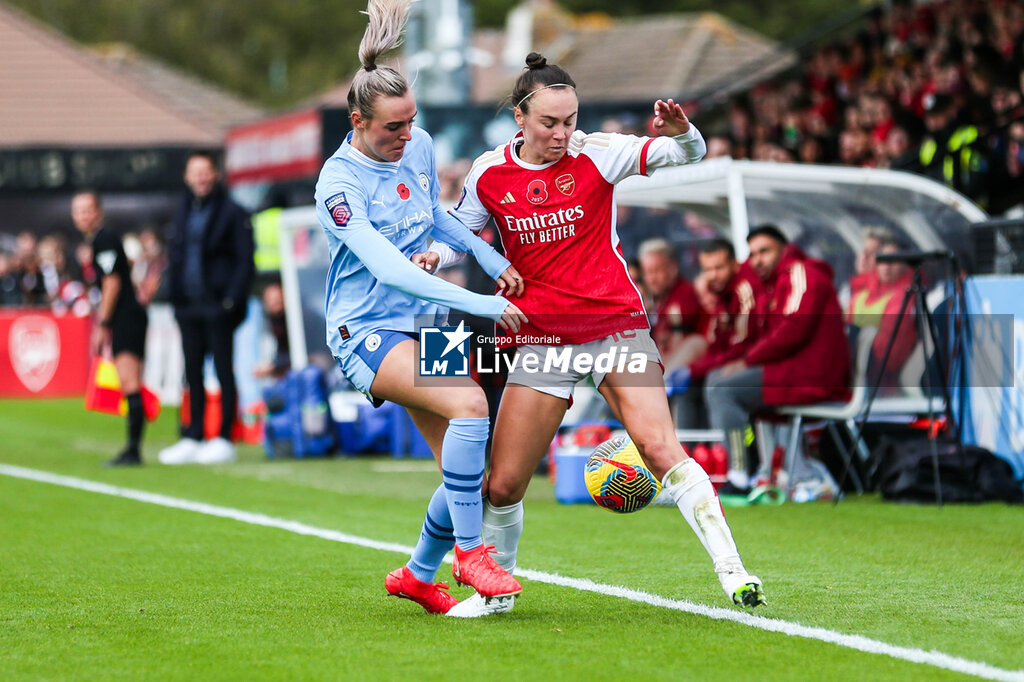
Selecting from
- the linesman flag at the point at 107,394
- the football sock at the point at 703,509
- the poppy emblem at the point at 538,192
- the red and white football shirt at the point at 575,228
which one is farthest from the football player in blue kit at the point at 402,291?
the linesman flag at the point at 107,394

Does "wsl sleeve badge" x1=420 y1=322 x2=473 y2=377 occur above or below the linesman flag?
above

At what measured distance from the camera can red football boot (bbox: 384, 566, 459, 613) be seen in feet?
18.8

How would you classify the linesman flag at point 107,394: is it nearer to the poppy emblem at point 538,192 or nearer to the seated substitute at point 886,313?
the seated substitute at point 886,313

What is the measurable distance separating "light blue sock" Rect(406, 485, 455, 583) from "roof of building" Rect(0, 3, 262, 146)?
36718mm

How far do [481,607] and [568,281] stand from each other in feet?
4.16

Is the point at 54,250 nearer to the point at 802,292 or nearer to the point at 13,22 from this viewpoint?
the point at 802,292

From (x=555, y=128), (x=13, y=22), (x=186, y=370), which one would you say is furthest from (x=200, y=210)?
(x=13, y=22)

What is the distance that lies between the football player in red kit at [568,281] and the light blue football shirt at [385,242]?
21 cm

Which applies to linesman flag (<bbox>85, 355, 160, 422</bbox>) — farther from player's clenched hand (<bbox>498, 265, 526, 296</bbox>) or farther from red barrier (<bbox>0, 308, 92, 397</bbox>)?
red barrier (<bbox>0, 308, 92, 397</bbox>)

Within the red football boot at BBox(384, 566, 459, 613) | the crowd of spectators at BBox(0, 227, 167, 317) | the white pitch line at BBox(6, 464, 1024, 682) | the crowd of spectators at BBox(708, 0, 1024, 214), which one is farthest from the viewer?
the crowd of spectators at BBox(0, 227, 167, 317)

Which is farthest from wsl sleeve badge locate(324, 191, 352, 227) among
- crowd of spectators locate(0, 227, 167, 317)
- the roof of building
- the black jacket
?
the roof of building

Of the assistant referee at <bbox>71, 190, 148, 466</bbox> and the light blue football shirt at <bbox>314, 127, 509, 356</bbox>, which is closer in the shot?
the light blue football shirt at <bbox>314, 127, 509, 356</bbox>

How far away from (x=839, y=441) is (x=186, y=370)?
5748 mm

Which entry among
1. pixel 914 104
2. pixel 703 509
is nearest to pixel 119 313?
pixel 703 509
